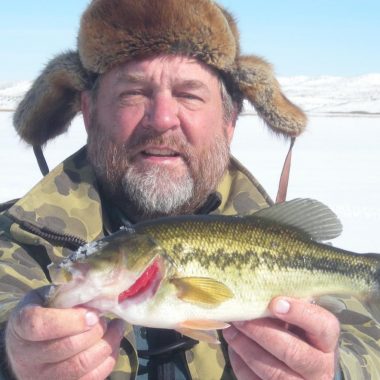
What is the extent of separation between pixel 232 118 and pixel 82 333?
5.67 feet

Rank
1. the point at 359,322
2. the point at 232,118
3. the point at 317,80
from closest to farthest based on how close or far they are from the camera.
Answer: the point at 359,322
the point at 232,118
the point at 317,80

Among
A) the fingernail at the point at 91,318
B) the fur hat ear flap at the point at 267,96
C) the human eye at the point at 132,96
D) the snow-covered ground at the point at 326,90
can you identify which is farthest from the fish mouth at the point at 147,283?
the snow-covered ground at the point at 326,90

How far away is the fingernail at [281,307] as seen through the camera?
5.57 ft

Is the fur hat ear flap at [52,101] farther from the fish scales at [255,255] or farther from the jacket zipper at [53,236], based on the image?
the fish scales at [255,255]

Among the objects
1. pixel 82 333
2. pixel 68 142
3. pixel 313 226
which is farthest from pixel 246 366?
pixel 68 142

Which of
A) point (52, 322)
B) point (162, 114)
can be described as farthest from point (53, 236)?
point (52, 322)

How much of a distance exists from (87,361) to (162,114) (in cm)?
133

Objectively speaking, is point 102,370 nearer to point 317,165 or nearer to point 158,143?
point 158,143

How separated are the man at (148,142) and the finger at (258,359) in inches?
4.0

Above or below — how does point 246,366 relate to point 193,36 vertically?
below

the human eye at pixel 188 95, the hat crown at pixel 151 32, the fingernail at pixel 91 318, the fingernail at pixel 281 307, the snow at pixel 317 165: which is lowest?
the snow at pixel 317 165

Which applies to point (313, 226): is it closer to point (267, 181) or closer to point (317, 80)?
point (267, 181)

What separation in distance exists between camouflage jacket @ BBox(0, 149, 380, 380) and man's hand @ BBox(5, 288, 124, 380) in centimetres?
47

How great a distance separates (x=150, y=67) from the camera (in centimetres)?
273
